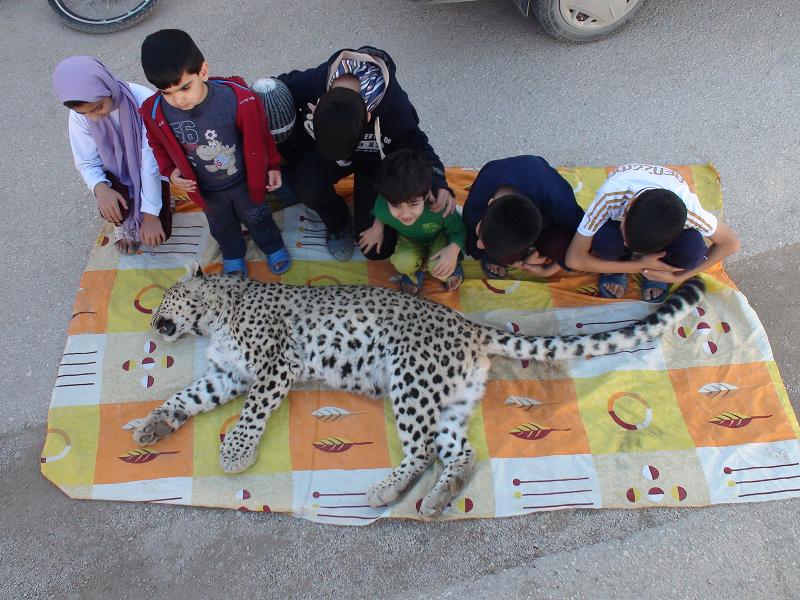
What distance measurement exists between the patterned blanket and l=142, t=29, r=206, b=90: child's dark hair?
1.50m

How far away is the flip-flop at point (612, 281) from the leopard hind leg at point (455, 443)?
0.92 metres

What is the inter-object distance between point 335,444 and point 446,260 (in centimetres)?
120

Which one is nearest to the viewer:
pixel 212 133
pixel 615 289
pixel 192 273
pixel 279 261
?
pixel 212 133

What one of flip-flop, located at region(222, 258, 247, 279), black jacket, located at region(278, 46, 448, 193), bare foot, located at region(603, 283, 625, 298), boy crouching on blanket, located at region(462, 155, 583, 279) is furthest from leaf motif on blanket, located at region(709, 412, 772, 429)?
flip-flop, located at region(222, 258, 247, 279)

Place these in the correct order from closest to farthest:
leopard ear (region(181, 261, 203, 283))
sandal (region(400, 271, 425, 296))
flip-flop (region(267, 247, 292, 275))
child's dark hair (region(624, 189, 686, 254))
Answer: child's dark hair (region(624, 189, 686, 254)) → leopard ear (region(181, 261, 203, 283)) → sandal (region(400, 271, 425, 296)) → flip-flop (region(267, 247, 292, 275))

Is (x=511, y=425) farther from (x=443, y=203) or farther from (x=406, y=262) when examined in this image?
(x=443, y=203)

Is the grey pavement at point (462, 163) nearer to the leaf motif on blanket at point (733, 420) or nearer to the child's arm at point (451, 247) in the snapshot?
the leaf motif on blanket at point (733, 420)

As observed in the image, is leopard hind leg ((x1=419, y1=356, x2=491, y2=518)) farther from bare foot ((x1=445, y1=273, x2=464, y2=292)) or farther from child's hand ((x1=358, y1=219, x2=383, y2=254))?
child's hand ((x1=358, y1=219, x2=383, y2=254))

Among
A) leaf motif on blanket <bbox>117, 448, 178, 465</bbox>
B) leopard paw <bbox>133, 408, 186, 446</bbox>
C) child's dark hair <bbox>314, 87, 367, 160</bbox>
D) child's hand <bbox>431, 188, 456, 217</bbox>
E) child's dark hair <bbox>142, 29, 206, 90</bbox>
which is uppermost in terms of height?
child's dark hair <bbox>142, 29, 206, 90</bbox>

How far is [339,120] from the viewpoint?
295 centimetres

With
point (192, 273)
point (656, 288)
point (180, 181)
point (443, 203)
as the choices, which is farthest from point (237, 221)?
point (656, 288)

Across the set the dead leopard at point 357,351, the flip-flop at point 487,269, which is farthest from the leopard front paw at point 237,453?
the flip-flop at point 487,269

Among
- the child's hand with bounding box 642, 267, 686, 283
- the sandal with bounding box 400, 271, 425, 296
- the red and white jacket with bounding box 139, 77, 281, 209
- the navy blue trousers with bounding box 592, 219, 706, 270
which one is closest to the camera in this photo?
the red and white jacket with bounding box 139, 77, 281, 209

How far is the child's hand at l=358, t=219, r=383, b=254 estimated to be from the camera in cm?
376
